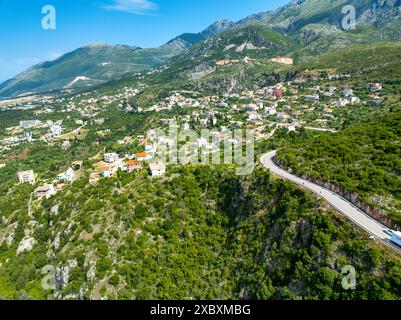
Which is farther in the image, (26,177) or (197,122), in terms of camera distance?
(197,122)

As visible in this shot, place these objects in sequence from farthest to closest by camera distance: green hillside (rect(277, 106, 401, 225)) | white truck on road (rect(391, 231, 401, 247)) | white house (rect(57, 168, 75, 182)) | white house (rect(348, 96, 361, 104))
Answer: white house (rect(348, 96, 361, 104)) → white house (rect(57, 168, 75, 182)) → green hillside (rect(277, 106, 401, 225)) → white truck on road (rect(391, 231, 401, 247))

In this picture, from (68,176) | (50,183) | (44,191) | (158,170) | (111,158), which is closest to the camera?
(158,170)

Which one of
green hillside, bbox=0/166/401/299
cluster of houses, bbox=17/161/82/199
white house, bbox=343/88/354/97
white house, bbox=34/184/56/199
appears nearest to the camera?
green hillside, bbox=0/166/401/299

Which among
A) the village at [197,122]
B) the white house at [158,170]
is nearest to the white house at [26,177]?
the village at [197,122]

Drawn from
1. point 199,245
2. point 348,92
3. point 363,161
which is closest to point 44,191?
point 199,245

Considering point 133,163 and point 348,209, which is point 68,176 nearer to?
point 133,163

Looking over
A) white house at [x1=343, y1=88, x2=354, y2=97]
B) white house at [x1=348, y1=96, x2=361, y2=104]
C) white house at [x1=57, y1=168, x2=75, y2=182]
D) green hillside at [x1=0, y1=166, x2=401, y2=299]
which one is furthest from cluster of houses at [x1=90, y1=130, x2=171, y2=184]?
white house at [x1=343, y1=88, x2=354, y2=97]

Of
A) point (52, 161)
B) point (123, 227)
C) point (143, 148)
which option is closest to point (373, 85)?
point (143, 148)

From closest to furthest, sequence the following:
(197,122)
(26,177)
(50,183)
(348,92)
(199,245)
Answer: (199,245), (50,183), (26,177), (197,122), (348,92)

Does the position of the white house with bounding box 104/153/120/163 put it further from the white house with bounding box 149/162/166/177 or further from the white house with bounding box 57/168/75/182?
the white house with bounding box 149/162/166/177
